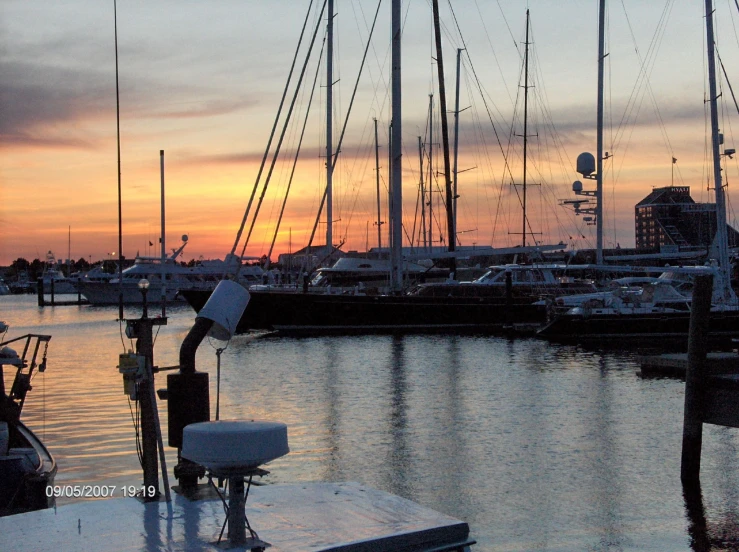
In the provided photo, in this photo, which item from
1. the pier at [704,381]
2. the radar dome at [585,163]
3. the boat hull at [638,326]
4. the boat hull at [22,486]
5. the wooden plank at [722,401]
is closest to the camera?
the boat hull at [22,486]

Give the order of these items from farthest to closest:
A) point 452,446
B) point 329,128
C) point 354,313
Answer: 1. point 329,128
2. point 354,313
3. point 452,446

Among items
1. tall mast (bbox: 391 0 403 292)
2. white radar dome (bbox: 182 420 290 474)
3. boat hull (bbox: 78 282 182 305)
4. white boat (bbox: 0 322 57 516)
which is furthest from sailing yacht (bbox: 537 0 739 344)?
boat hull (bbox: 78 282 182 305)

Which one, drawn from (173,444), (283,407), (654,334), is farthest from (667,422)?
(654,334)

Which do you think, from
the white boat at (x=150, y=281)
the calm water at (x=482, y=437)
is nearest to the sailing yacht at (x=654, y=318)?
the calm water at (x=482, y=437)

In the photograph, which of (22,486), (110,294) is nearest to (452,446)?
(22,486)

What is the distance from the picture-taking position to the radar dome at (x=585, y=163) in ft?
140

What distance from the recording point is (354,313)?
144 ft

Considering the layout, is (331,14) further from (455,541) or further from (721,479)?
(455,541)

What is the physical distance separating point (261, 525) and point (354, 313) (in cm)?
3734

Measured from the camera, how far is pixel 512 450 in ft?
51.0

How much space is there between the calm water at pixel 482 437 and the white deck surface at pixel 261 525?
151 inches

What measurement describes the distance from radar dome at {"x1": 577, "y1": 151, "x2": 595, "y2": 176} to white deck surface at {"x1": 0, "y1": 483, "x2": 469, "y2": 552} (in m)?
37.3

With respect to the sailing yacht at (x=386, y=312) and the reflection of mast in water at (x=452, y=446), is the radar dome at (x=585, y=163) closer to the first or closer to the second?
the sailing yacht at (x=386, y=312)

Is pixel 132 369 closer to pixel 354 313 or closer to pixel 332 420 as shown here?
pixel 332 420
